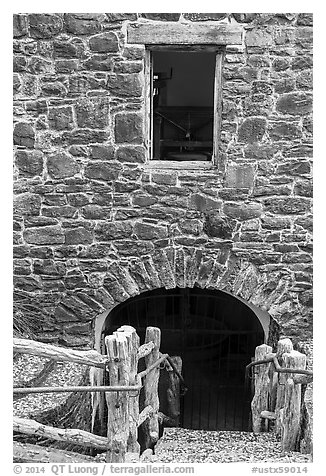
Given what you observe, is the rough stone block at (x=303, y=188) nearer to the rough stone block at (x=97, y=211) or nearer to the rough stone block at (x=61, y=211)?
the rough stone block at (x=97, y=211)

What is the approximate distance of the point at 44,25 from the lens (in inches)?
220

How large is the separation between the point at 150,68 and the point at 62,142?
3.52 feet

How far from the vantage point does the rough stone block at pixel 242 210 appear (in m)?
5.85

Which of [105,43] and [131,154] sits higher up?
[105,43]

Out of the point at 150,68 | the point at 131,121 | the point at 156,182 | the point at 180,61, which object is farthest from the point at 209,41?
the point at 180,61

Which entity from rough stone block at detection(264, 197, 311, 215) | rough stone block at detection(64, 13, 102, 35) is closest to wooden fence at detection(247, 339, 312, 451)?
rough stone block at detection(264, 197, 311, 215)

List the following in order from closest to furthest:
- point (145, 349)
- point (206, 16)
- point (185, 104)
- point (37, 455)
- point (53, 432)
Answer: point (37, 455) < point (53, 432) < point (145, 349) < point (206, 16) < point (185, 104)

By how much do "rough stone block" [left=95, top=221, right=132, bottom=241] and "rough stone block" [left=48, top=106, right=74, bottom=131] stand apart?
0.98 meters

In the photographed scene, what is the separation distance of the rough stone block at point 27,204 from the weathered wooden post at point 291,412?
2.77m

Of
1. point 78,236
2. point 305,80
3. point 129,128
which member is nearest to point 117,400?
point 78,236

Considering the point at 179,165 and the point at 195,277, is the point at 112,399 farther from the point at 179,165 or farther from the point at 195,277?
the point at 179,165

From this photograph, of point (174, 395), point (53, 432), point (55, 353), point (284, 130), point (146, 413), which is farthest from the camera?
point (174, 395)

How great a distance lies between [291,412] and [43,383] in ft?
6.76

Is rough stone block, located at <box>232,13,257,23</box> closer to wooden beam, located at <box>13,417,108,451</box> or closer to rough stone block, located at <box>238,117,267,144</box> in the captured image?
rough stone block, located at <box>238,117,267,144</box>
